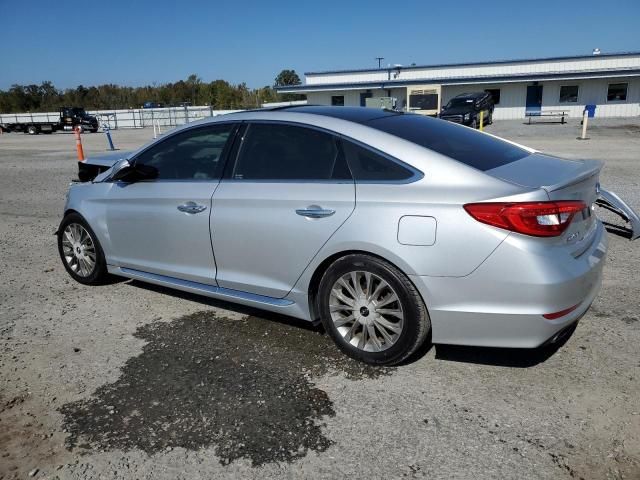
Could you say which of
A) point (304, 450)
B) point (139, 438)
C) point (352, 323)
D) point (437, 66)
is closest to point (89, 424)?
point (139, 438)

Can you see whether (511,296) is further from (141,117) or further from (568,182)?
(141,117)

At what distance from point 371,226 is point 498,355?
4.24 ft

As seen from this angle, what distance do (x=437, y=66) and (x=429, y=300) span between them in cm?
4635

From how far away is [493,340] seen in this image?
3.01 meters

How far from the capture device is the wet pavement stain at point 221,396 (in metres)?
2.75

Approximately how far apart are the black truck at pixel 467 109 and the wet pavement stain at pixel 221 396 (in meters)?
26.2

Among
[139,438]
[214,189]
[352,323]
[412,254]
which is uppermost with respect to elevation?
[214,189]

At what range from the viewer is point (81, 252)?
5.10 m

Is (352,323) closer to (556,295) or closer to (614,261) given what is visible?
(556,295)

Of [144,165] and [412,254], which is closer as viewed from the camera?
[412,254]

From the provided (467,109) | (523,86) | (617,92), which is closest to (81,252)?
(467,109)

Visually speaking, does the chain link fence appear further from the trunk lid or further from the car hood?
the trunk lid

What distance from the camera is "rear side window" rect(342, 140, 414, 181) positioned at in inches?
126

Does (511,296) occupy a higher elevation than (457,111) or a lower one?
lower
